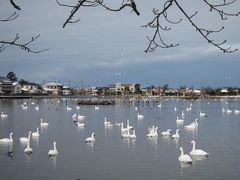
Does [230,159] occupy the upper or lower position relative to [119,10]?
lower

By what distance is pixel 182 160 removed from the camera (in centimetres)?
2728

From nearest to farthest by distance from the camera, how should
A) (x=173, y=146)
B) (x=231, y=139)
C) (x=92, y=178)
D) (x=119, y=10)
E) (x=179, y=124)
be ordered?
(x=119, y=10)
(x=92, y=178)
(x=173, y=146)
(x=231, y=139)
(x=179, y=124)

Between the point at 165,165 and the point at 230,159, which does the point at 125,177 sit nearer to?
the point at 165,165

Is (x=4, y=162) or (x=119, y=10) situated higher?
(x=119, y=10)

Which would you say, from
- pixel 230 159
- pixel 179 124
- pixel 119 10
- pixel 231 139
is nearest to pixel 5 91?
pixel 179 124

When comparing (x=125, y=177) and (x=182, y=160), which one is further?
(x=182, y=160)

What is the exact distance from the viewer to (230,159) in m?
28.7

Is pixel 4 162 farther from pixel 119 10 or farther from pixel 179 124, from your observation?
pixel 179 124

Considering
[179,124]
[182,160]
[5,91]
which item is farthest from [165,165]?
[5,91]

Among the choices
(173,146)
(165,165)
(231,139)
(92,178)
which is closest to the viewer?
(92,178)

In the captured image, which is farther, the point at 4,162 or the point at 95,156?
the point at 95,156

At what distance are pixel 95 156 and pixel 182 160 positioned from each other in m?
5.56

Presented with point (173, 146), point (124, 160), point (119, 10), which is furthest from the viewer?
point (173, 146)

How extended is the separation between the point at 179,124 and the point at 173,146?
83.9 ft
